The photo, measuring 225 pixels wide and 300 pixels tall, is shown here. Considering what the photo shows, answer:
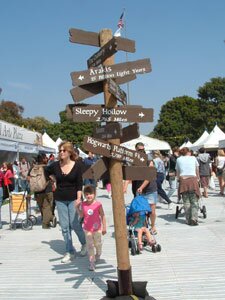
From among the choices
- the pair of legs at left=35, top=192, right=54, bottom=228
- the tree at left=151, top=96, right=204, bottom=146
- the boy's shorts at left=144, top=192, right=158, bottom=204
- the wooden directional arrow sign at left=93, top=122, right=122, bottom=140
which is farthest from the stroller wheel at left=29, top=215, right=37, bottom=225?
the tree at left=151, top=96, right=204, bottom=146

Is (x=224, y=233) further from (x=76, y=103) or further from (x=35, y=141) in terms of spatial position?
(x=35, y=141)

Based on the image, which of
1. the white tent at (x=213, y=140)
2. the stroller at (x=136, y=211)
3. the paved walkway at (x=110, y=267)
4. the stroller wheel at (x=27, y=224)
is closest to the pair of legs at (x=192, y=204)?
the paved walkway at (x=110, y=267)

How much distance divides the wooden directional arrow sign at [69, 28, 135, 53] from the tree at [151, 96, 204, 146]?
214 ft

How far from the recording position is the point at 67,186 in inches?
276

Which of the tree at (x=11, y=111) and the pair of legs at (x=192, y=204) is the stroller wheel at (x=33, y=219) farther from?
the tree at (x=11, y=111)

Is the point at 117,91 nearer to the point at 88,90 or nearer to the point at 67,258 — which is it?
the point at 88,90

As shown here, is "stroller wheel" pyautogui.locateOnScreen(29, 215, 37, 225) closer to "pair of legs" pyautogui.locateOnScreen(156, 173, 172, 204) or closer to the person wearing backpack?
the person wearing backpack

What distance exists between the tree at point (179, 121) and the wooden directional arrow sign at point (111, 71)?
214 feet

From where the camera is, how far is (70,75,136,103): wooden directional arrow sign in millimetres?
4754

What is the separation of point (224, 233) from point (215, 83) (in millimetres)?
61436

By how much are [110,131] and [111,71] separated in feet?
2.00

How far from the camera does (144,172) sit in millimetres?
4848

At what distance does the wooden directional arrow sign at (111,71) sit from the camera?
184 inches

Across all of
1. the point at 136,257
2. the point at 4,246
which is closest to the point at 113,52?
the point at 136,257
